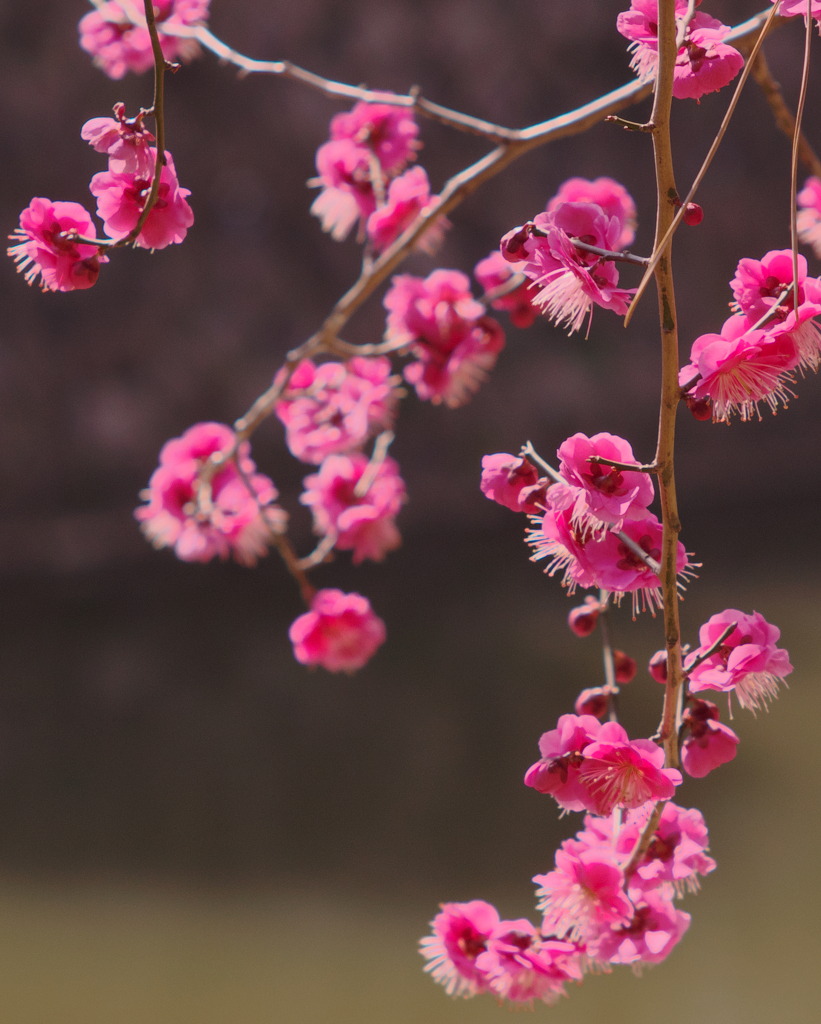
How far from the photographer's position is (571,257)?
31 centimetres

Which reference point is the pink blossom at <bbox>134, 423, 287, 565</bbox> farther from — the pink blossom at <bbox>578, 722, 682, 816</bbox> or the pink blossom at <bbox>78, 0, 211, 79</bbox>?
the pink blossom at <bbox>578, 722, 682, 816</bbox>

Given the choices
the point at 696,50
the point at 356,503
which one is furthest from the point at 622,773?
the point at 356,503

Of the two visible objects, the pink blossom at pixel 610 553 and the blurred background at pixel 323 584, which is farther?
the blurred background at pixel 323 584

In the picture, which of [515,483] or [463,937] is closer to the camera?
[515,483]

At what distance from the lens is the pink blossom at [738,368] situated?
12.5 inches

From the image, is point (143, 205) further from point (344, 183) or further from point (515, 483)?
point (344, 183)

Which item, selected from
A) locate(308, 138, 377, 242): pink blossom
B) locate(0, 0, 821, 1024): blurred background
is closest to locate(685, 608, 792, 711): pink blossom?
locate(308, 138, 377, 242): pink blossom

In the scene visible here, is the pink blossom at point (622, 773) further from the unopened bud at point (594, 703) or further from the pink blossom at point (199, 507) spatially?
the pink blossom at point (199, 507)

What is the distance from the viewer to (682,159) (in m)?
2.74

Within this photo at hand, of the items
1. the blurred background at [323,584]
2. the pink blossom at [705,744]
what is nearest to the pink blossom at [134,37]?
the pink blossom at [705,744]

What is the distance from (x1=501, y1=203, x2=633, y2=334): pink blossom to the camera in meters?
0.31

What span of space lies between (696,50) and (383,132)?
1.45ft

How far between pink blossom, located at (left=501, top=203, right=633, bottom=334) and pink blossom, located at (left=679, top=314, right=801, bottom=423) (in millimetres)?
31

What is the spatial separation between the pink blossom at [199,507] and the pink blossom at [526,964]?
0.35 m
